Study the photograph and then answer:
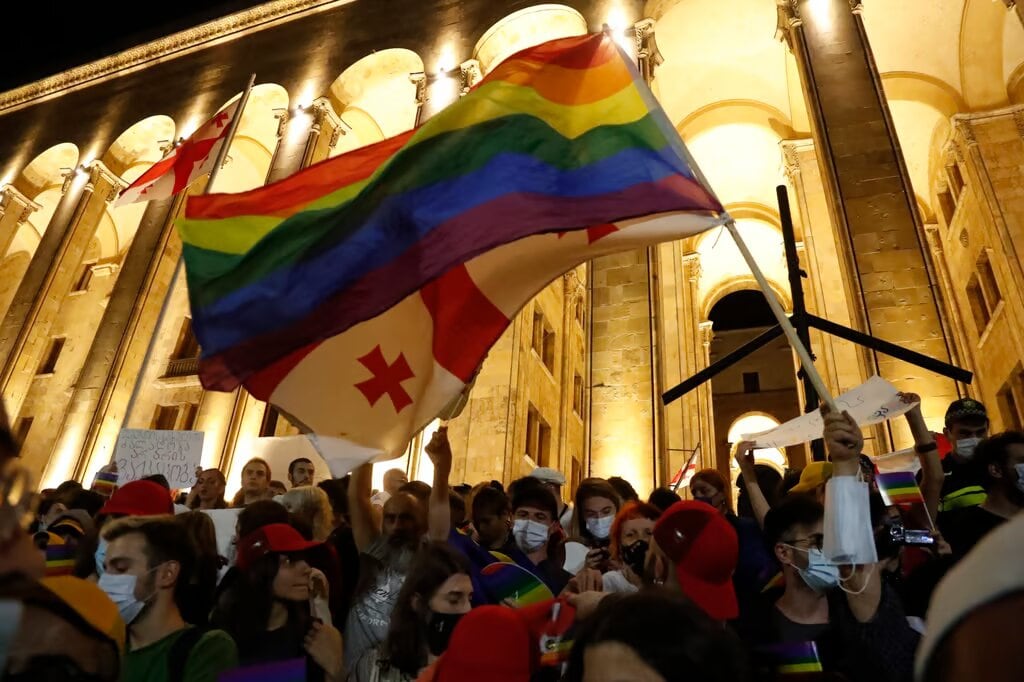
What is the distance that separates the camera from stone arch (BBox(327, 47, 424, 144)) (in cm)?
1770

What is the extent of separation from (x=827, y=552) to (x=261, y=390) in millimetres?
2343

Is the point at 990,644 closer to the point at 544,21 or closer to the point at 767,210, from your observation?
the point at 544,21

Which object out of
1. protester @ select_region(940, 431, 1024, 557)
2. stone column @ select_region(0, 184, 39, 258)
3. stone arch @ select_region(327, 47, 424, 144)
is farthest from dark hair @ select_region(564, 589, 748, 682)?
stone column @ select_region(0, 184, 39, 258)

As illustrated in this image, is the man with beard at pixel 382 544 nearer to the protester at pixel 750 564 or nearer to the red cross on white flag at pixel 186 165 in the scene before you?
the protester at pixel 750 564

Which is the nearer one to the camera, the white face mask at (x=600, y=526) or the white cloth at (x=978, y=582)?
the white cloth at (x=978, y=582)

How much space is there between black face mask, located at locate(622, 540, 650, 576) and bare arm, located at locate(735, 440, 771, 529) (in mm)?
934

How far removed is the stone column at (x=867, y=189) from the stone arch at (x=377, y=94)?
9122mm

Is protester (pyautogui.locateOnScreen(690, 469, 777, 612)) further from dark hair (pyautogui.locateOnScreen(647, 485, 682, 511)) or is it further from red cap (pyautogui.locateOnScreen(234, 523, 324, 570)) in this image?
red cap (pyautogui.locateOnScreen(234, 523, 324, 570))

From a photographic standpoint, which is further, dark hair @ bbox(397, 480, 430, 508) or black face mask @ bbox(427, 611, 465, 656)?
dark hair @ bbox(397, 480, 430, 508)

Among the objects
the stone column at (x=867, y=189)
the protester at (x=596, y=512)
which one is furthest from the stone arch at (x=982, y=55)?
the protester at (x=596, y=512)

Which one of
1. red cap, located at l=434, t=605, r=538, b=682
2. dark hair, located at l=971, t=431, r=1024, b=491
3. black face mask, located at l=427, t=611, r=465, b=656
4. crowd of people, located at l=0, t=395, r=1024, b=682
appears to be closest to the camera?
crowd of people, located at l=0, t=395, r=1024, b=682

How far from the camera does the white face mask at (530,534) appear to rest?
3885mm

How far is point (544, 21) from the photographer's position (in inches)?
637

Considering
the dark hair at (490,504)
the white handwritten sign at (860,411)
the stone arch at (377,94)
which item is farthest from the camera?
the stone arch at (377,94)
